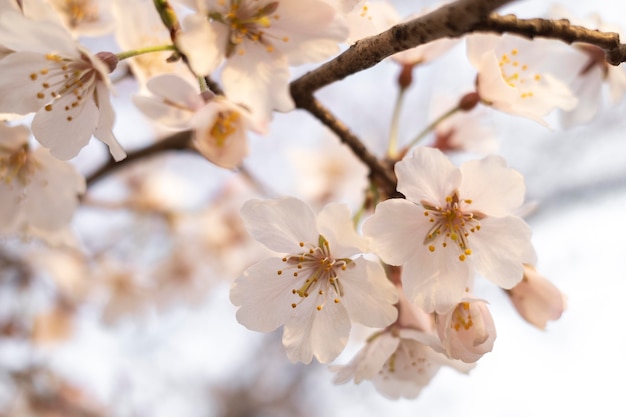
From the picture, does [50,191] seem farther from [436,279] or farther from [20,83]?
[436,279]

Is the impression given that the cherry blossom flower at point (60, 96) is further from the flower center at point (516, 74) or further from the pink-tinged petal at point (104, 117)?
the flower center at point (516, 74)

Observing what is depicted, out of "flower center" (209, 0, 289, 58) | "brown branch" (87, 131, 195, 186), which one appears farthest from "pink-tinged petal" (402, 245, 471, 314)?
"brown branch" (87, 131, 195, 186)

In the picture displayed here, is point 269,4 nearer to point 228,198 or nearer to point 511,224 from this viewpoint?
point 511,224

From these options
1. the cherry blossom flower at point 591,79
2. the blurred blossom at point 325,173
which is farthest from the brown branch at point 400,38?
the blurred blossom at point 325,173

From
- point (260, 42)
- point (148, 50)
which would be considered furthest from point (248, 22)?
point (148, 50)

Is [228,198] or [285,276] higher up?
[285,276]

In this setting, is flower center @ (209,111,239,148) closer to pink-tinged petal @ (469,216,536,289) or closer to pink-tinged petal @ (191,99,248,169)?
pink-tinged petal @ (191,99,248,169)

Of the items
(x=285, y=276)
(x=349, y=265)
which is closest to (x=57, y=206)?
(x=285, y=276)
